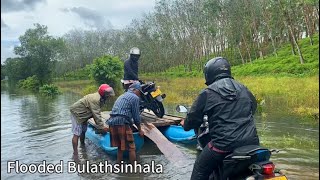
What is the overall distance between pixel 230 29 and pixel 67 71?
119 feet

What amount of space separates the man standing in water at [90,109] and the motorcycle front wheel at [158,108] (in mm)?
1854

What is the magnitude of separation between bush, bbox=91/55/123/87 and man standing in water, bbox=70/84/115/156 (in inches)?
780

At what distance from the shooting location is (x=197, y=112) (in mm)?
4012

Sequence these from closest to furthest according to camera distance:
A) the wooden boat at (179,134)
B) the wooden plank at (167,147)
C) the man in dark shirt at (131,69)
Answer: the wooden plank at (167,147) → the wooden boat at (179,134) → the man in dark shirt at (131,69)

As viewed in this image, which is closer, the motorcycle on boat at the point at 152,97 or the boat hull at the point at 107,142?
the boat hull at the point at 107,142

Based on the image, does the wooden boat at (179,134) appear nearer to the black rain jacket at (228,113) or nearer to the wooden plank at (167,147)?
the wooden plank at (167,147)

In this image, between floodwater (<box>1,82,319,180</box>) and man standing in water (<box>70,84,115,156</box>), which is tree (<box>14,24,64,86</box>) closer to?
floodwater (<box>1,82,319,180</box>)

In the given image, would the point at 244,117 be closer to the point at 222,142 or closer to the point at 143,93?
the point at 222,142

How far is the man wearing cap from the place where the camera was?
7.41 meters

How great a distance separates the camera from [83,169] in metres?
7.68

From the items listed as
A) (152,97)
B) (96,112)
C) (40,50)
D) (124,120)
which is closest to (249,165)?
(124,120)

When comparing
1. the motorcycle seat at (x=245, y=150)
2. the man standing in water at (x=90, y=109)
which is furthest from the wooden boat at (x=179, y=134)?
the motorcycle seat at (x=245, y=150)

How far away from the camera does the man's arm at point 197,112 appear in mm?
3926

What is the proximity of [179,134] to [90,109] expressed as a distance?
2.35m
